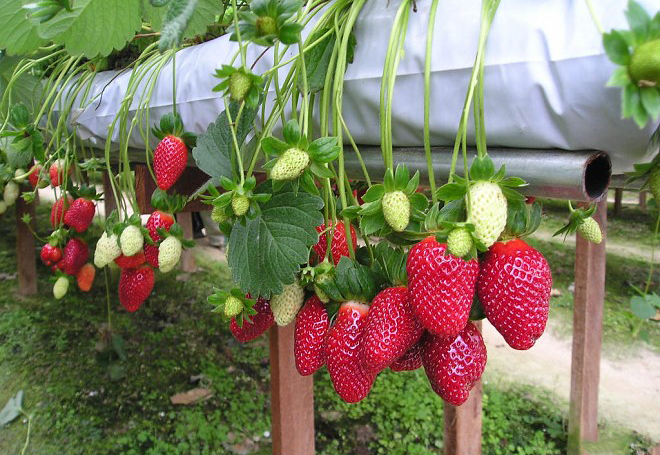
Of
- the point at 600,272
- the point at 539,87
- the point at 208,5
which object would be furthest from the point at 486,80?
the point at 600,272

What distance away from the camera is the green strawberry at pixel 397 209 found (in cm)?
35

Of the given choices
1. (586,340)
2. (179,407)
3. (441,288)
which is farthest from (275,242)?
(179,407)

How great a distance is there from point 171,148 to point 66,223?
0.49m

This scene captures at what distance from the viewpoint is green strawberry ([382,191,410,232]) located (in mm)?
349

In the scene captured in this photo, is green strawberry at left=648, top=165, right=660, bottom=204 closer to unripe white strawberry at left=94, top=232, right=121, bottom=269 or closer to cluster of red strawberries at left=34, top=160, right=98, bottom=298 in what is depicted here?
unripe white strawberry at left=94, top=232, right=121, bottom=269

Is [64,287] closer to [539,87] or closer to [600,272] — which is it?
[539,87]

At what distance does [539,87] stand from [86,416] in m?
2.04

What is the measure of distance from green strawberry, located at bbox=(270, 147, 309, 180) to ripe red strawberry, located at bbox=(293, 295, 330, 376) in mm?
127

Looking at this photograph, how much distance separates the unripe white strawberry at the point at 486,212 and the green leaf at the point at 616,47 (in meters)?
0.10

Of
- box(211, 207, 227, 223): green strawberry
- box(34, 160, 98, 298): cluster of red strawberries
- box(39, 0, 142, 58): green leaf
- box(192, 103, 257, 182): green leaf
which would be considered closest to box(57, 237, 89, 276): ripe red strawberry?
box(34, 160, 98, 298): cluster of red strawberries

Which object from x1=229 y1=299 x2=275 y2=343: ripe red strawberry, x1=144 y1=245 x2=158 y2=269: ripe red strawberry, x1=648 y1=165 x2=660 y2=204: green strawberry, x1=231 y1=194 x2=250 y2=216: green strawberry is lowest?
x1=144 y1=245 x2=158 y2=269: ripe red strawberry

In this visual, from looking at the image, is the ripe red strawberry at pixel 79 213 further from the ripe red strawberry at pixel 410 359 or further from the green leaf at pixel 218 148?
the ripe red strawberry at pixel 410 359

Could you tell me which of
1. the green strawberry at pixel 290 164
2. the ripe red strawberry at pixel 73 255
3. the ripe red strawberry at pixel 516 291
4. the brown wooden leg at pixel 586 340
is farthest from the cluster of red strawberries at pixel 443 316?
the brown wooden leg at pixel 586 340

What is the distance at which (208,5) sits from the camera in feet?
2.11
